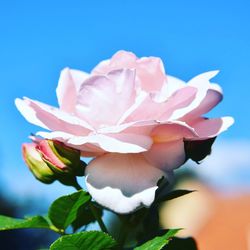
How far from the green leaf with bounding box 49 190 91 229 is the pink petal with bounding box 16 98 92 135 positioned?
0.08 metres

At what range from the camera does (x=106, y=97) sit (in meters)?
0.67

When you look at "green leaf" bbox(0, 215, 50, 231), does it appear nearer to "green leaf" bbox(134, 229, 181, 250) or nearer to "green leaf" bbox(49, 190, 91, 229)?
"green leaf" bbox(49, 190, 91, 229)

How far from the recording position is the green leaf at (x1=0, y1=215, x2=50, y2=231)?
2.37ft

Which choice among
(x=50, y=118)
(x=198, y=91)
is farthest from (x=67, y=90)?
(x=198, y=91)

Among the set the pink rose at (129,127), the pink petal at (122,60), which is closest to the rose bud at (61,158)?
the pink rose at (129,127)

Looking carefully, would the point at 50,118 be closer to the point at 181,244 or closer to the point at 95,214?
the point at 95,214

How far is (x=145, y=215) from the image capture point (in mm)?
760

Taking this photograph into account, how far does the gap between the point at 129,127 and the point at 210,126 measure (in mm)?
107

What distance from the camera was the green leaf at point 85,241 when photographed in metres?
0.65

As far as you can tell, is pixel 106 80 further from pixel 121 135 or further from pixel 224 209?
pixel 224 209

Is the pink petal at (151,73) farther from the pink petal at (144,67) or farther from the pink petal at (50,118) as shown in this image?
the pink petal at (50,118)

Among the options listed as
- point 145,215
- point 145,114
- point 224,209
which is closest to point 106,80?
point 145,114

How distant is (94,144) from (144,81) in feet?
0.41

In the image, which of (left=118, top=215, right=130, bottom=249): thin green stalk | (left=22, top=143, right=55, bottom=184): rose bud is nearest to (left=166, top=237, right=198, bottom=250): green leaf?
(left=118, top=215, right=130, bottom=249): thin green stalk
